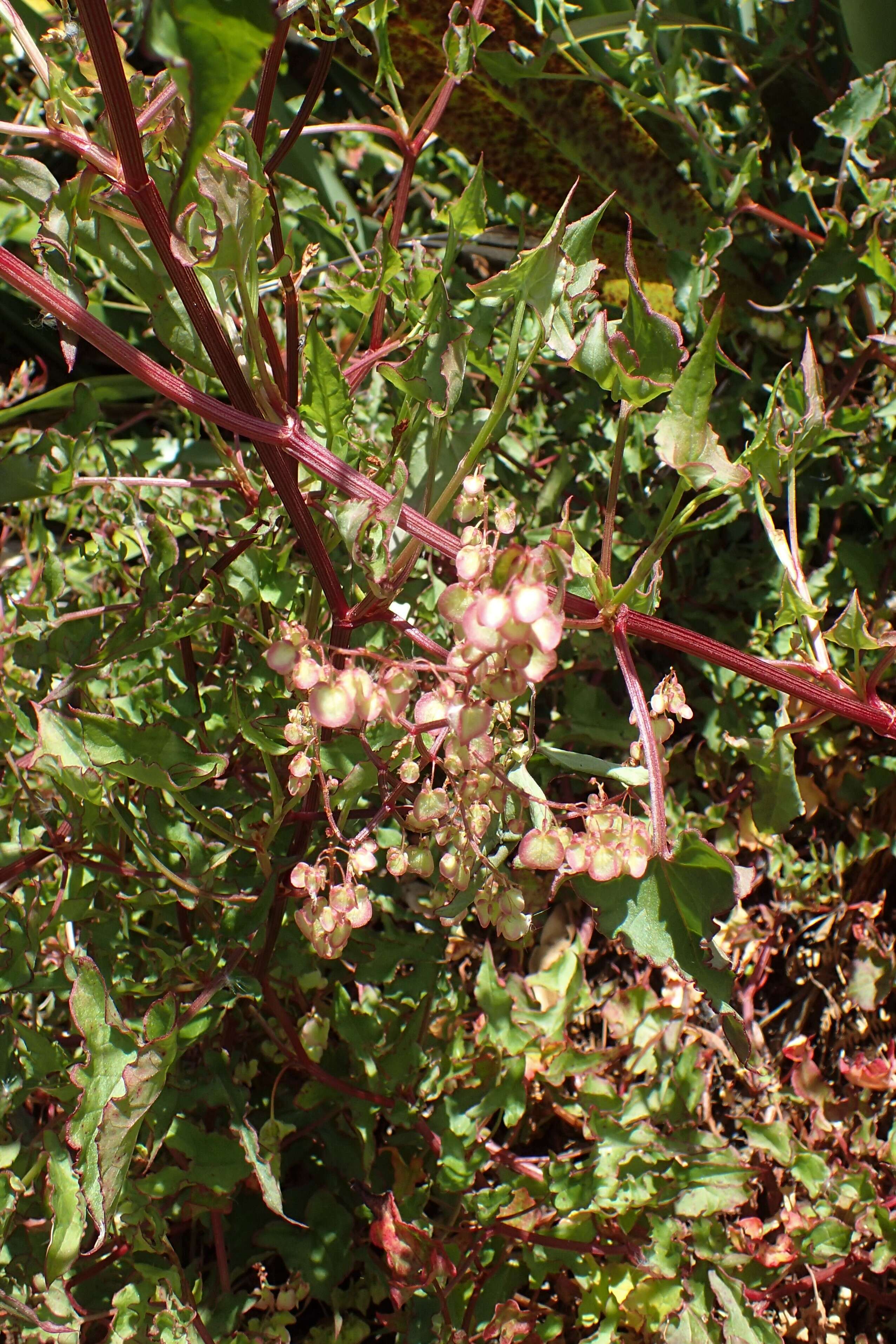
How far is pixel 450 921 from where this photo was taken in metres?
1.01

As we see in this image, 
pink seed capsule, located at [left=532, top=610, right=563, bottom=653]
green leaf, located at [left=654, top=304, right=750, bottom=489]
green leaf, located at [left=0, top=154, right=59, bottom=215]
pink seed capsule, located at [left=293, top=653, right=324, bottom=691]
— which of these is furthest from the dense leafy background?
pink seed capsule, located at [left=532, top=610, right=563, bottom=653]

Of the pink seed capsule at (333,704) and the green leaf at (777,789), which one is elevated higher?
the pink seed capsule at (333,704)

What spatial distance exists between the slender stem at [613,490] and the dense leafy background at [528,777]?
0.41 ft

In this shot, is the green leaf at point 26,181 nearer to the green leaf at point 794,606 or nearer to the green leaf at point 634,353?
the green leaf at point 634,353

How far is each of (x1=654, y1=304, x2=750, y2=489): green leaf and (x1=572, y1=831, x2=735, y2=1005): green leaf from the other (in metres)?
0.32

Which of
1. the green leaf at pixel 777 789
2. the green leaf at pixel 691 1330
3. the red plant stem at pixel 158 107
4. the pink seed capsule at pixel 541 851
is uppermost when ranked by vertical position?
the red plant stem at pixel 158 107

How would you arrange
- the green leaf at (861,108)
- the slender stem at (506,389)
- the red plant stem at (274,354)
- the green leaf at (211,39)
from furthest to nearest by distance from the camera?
the green leaf at (861,108) → the red plant stem at (274,354) → the slender stem at (506,389) → the green leaf at (211,39)

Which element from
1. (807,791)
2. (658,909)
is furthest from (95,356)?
(658,909)

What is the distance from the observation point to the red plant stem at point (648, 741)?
0.90 m

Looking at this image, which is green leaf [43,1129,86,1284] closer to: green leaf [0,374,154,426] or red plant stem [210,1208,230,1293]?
red plant stem [210,1208,230,1293]

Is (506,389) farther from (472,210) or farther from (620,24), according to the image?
(620,24)

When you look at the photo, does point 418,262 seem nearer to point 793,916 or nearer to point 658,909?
point 658,909

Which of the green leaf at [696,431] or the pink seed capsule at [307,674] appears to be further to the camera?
the green leaf at [696,431]

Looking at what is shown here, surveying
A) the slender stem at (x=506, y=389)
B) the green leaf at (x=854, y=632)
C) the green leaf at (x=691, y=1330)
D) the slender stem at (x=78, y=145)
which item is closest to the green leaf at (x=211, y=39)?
the slender stem at (x=78, y=145)
